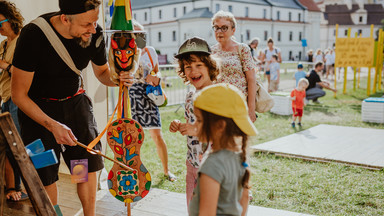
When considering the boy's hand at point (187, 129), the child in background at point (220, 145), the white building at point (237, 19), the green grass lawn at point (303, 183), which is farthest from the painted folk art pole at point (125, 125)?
the white building at point (237, 19)

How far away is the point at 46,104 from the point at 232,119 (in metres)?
1.38

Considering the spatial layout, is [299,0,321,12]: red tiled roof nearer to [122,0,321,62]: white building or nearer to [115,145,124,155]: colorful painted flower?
[122,0,321,62]: white building

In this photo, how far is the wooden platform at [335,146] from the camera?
16.8ft

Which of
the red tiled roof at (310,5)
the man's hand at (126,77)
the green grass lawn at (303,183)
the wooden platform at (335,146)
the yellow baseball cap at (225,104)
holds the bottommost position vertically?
the green grass lawn at (303,183)

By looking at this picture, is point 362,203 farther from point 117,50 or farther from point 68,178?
point 68,178

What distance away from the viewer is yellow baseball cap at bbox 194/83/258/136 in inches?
66.3

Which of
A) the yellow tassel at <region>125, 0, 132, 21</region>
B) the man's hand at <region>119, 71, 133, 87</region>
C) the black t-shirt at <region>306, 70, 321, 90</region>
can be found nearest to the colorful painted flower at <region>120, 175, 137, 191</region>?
the man's hand at <region>119, 71, 133, 87</region>

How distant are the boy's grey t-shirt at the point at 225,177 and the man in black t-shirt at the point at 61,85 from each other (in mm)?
1003

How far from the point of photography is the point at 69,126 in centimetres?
260

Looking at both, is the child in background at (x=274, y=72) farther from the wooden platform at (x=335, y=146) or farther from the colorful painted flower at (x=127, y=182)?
the colorful painted flower at (x=127, y=182)

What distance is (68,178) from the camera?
14.6 feet

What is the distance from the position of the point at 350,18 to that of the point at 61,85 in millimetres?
84835

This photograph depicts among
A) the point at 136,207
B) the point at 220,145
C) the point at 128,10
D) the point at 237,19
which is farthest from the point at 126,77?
the point at 237,19

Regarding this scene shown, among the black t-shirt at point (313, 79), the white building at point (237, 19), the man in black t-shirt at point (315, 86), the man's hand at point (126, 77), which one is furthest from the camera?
the white building at point (237, 19)
